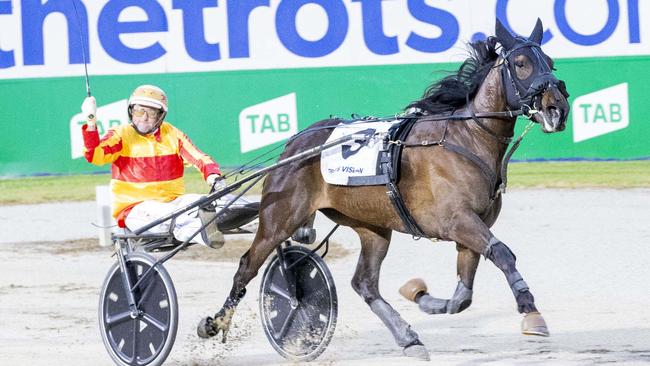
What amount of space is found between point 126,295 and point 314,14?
907cm

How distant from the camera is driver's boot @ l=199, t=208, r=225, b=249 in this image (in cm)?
674

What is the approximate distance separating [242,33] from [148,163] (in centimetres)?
860

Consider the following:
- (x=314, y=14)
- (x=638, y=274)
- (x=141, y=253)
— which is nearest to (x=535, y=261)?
(x=638, y=274)

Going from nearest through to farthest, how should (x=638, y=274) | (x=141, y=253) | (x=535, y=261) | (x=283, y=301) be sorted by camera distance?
(x=141, y=253) → (x=283, y=301) → (x=638, y=274) → (x=535, y=261)

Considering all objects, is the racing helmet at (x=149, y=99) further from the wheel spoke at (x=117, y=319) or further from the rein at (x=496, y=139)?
the rein at (x=496, y=139)

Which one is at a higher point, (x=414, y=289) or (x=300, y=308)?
(x=414, y=289)

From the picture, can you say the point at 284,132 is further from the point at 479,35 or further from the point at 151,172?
the point at 151,172

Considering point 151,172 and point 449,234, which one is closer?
point 449,234

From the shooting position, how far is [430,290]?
956cm

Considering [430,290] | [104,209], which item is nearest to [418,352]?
[430,290]

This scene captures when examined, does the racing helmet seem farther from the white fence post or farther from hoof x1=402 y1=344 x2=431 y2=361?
the white fence post

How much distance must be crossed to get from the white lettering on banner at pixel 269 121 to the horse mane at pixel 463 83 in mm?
8455

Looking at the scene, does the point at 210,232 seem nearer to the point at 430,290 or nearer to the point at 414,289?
the point at 414,289

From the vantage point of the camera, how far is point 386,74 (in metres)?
15.5
